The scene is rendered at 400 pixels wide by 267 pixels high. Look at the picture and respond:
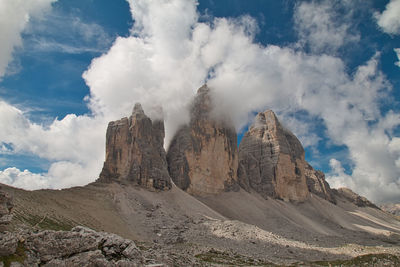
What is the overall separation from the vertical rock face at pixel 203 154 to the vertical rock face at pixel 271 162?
8761 millimetres

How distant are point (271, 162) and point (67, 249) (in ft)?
286

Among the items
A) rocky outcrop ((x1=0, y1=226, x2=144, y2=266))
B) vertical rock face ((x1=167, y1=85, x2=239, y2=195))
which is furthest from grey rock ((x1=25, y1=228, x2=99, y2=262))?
vertical rock face ((x1=167, y1=85, x2=239, y2=195))

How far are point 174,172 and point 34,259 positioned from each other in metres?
60.5

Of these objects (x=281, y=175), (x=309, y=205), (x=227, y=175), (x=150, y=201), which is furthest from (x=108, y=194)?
(x=309, y=205)

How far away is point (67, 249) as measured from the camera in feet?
34.7

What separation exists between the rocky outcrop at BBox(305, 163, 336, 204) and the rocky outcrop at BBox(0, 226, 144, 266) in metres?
104

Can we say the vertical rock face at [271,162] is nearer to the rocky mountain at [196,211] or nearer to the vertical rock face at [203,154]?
the rocky mountain at [196,211]

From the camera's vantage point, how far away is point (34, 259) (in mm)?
9852

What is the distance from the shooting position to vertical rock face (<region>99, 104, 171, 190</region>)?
192 ft

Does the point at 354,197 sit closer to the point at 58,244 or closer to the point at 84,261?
the point at 84,261

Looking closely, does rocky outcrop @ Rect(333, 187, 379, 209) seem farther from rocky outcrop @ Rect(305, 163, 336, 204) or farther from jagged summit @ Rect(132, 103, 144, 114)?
jagged summit @ Rect(132, 103, 144, 114)

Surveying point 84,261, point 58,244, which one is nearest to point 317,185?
point 84,261

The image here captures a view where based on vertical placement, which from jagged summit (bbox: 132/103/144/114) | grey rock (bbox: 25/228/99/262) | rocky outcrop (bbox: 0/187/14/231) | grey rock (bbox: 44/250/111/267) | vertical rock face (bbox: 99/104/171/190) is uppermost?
jagged summit (bbox: 132/103/144/114)

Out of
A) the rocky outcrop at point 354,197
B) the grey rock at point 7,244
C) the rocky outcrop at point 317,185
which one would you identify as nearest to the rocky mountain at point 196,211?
the grey rock at point 7,244
